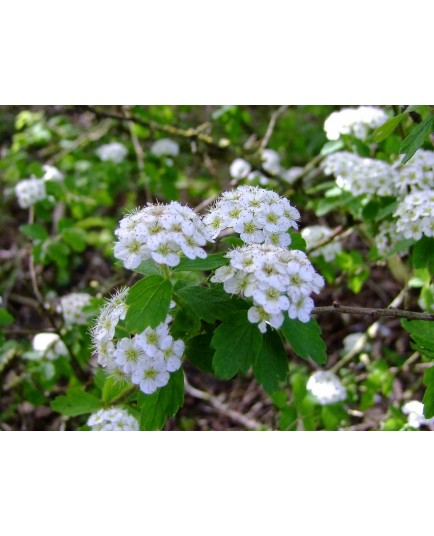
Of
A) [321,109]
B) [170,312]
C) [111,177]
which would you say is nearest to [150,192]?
[111,177]

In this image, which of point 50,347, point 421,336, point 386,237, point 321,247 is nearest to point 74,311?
point 50,347

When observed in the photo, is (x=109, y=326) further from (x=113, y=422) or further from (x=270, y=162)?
(x=270, y=162)

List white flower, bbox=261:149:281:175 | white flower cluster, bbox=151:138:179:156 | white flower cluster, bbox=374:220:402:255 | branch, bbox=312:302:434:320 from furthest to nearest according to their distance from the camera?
white flower cluster, bbox=151:138:179:156
white flower, bbox=261:149:281:175
white flower cluster, bbox=374:220:402:255
branch, bbox=312:302:434:320

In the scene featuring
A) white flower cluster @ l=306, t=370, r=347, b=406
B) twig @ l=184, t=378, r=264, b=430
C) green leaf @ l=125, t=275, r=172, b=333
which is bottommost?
twig @ l=184, t=378, r=264, b=430

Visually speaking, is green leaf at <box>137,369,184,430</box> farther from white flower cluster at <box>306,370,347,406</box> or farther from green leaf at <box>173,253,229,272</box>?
white flower cluster at <box>306,370,347,406</box>

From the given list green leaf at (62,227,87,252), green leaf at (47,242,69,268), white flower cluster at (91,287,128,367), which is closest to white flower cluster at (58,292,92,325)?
green leaf at (47,242,69,268)

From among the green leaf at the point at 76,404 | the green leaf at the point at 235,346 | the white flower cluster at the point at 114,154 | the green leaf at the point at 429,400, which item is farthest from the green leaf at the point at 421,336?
the white flower cluster at the point at 114,154
